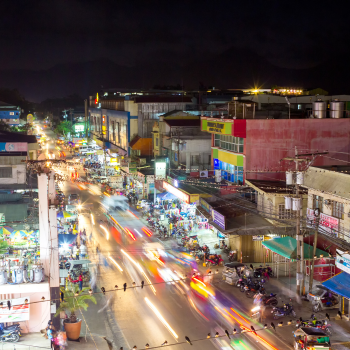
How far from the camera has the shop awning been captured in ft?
A: 80.8

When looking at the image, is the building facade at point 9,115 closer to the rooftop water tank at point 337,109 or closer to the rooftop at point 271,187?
the rooftop water tank at point 337,109

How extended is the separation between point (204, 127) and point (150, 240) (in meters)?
12.2

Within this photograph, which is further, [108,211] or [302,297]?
[108,211]

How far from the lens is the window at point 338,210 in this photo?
77.8 ft

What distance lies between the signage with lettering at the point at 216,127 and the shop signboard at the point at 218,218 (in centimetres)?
904

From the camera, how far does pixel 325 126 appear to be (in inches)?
1383

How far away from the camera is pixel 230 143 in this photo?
122 ft

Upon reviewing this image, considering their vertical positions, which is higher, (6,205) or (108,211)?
(6,205)

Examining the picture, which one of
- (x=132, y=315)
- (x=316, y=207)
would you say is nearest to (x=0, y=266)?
(x=132, y=315)

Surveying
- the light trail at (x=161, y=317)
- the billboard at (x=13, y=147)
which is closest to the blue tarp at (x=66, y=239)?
the light trail at (x=161, y=317)

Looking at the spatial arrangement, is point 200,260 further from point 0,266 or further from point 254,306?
point 0,266

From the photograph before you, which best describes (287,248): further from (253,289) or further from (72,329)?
(72,329)

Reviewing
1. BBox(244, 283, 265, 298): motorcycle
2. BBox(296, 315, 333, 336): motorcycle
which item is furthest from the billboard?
BBox(296, 315, 333, 336): motorcycle


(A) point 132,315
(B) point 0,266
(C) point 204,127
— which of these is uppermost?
(C) point 204,127
